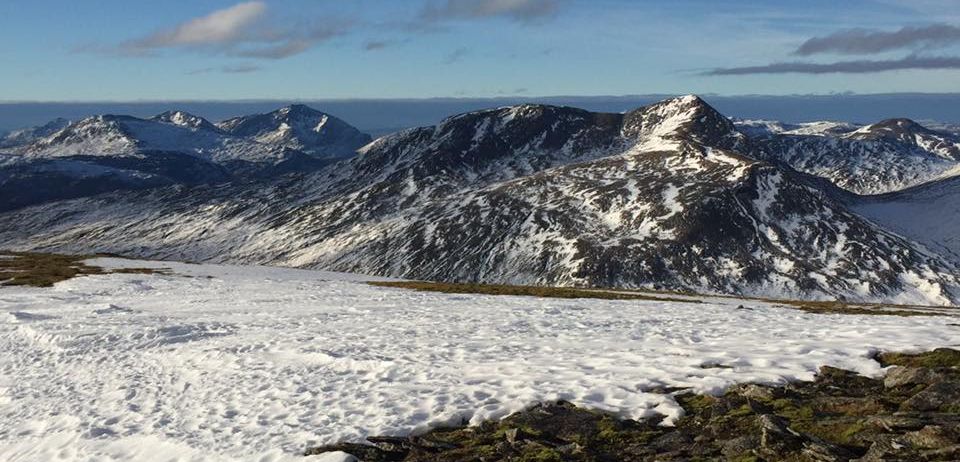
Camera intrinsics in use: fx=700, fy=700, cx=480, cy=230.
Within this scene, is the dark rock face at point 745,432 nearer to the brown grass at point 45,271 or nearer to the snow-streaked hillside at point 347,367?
the snow-streaked hillside at point 347,367

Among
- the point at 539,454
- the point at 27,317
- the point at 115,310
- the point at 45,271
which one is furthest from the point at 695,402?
the point at 45,271

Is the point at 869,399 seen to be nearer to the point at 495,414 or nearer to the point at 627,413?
the point at 627,413

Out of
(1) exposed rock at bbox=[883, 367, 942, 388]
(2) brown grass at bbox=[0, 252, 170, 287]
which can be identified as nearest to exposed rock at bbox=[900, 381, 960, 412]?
(1) exposed rock at bbox=[883, 367, 942, 388]

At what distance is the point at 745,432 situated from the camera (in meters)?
16.1

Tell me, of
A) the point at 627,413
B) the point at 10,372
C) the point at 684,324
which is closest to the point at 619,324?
the point at 684,324

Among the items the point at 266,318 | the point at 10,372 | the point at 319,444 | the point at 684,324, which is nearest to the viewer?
the point at 319,444

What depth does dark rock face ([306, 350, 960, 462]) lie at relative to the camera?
14.3 m

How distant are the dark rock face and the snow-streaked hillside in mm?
894

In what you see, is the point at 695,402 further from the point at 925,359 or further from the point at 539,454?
the point at 925,359

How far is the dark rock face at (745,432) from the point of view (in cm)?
1427

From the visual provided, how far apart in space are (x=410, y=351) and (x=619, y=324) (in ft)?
38.5

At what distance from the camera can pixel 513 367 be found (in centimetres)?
2361

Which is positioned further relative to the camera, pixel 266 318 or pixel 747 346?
pixel 266 318

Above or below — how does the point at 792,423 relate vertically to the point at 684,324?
above
